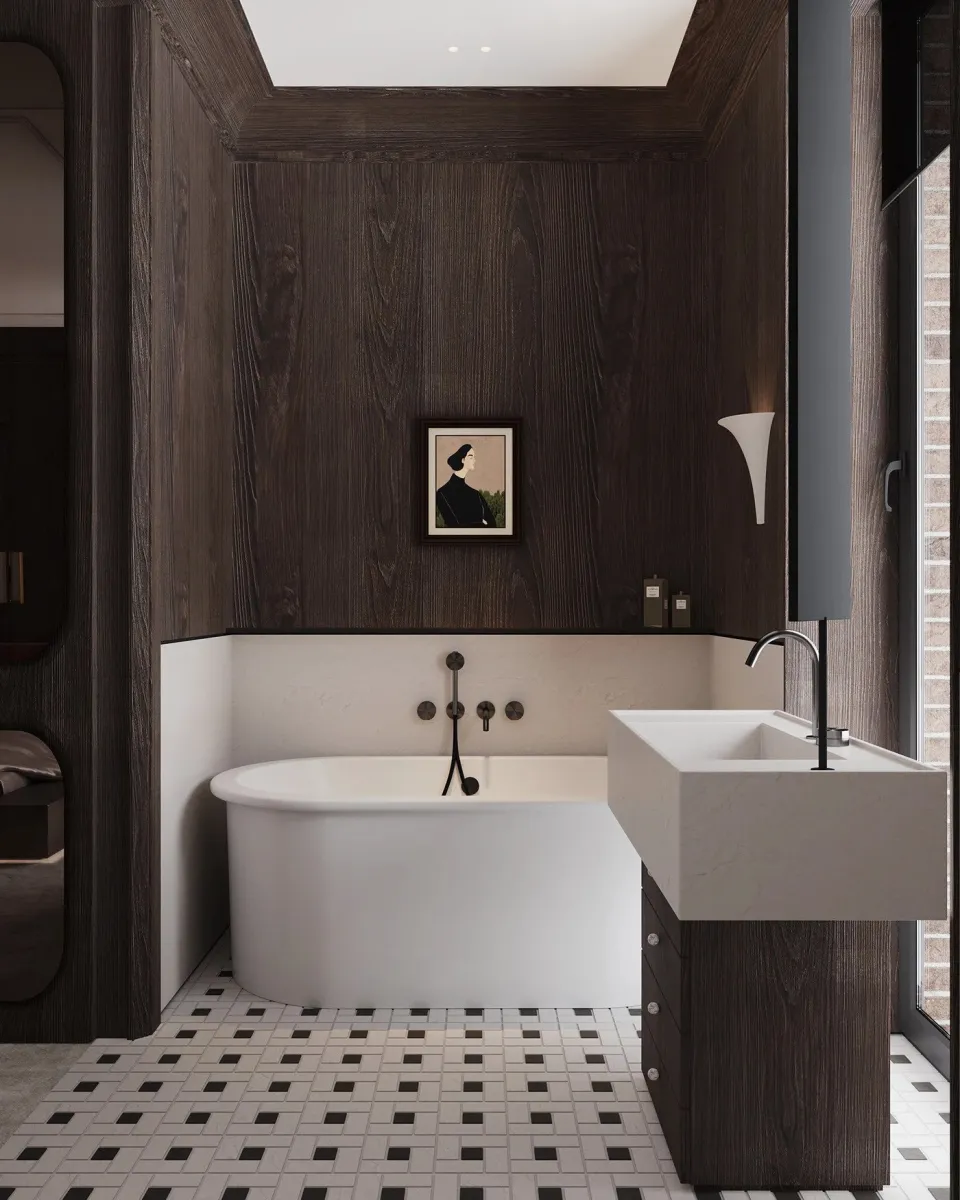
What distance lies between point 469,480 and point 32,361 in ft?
5.00

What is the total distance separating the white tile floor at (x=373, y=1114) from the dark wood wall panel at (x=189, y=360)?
45.5 inches

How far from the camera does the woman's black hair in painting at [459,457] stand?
3775mm

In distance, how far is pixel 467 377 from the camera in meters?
3.79

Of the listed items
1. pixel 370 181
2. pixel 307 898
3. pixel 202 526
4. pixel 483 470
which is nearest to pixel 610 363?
pixel 483 470

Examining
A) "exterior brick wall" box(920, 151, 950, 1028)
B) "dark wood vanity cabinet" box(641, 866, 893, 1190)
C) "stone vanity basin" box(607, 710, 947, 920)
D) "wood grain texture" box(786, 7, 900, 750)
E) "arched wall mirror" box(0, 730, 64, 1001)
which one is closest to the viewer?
"stone vanity basin" box(607, 710, 947, 920)

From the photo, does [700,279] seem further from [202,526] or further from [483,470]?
[202,526]

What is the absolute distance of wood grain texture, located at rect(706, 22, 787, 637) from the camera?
2.91 m

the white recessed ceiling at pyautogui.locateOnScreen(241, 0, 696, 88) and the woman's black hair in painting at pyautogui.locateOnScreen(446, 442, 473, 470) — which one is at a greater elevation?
the white recessed ceiling at pyautogui.locateOnScreen(241, 0, 696, 88)

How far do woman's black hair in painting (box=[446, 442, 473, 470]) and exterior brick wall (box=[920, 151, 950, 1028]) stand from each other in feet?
5.36

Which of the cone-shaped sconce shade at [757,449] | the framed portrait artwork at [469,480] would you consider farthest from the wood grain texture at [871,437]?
the framed portrait artwork at [469,480]

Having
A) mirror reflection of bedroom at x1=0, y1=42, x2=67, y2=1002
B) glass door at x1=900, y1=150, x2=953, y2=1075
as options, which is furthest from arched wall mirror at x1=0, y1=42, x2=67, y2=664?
glass door at x1=900, y1=150, x2=953, y2=1075

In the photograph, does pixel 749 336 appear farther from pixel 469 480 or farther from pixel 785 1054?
pixel 785 1054

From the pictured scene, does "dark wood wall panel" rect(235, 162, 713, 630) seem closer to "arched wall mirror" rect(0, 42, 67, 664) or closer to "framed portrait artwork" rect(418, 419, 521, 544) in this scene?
"framed portrait artwork" rect(418, 419, 521, 544)

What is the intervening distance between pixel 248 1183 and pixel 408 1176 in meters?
0.32
